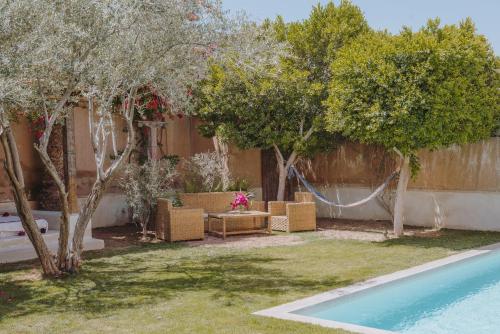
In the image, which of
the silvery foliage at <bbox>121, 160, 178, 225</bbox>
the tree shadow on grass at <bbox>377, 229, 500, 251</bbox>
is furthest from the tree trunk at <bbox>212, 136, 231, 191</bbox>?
the tree shadow on grass at <bbox>377, 229, 500, 251</bbox>

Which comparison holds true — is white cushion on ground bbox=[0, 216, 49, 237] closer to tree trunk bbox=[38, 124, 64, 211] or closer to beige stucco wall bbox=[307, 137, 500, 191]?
tree trunk bbox=[38, 124, 64, 211]

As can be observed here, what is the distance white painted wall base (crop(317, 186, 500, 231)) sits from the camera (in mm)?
12648

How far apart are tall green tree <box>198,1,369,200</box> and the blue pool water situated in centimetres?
603

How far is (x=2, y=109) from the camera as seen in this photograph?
6395mm

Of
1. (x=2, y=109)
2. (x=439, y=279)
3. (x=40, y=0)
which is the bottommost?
(x=439, y=279)

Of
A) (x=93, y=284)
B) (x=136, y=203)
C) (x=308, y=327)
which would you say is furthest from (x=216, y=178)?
(x=308, y=327)

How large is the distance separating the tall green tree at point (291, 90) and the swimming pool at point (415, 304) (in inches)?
234

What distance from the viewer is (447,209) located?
43.8 ft

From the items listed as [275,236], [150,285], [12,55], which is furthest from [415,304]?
[275,236]

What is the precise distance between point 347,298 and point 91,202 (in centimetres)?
399

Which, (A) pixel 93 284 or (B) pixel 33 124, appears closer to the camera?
(A) pixel 93 284

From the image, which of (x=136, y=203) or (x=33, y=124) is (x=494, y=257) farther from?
(x=33, y=124)

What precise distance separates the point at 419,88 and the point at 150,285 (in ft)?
20.0

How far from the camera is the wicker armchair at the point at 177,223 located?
1204 cm
